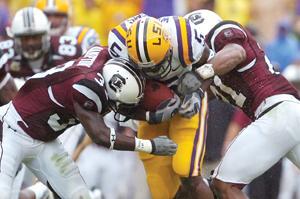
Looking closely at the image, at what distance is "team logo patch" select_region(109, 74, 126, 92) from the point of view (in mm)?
8648

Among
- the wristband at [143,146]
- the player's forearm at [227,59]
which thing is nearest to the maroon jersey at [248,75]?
the player's forearm at [227,59]

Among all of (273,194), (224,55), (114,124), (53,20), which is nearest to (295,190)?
(273,194)

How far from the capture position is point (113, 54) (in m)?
8.91

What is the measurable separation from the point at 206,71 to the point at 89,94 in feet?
2.89

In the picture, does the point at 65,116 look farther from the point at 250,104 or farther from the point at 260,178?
the point at 260,178

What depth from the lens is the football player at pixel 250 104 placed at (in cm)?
888

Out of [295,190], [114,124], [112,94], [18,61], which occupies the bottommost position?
[295,190]

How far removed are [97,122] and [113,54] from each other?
1.77 ft

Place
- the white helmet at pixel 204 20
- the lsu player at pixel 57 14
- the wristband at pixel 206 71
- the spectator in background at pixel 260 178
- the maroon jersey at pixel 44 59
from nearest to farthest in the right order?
the wristband at pixel 206 71 < the white helmet at pixel 204 20 < the maroon jersey at pixel 44 59 < the spectator in background at pixel 260 178 < the lsu player at pixel 57 14

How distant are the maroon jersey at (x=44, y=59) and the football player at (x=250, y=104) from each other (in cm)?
223

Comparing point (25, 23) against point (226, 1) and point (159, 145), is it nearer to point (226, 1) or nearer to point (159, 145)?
point (159, 145)

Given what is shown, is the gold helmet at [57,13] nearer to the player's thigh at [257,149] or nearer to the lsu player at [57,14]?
the lsu player at [57,14]

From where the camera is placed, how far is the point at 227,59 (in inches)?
350

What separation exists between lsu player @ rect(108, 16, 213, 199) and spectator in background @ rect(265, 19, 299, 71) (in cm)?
471
